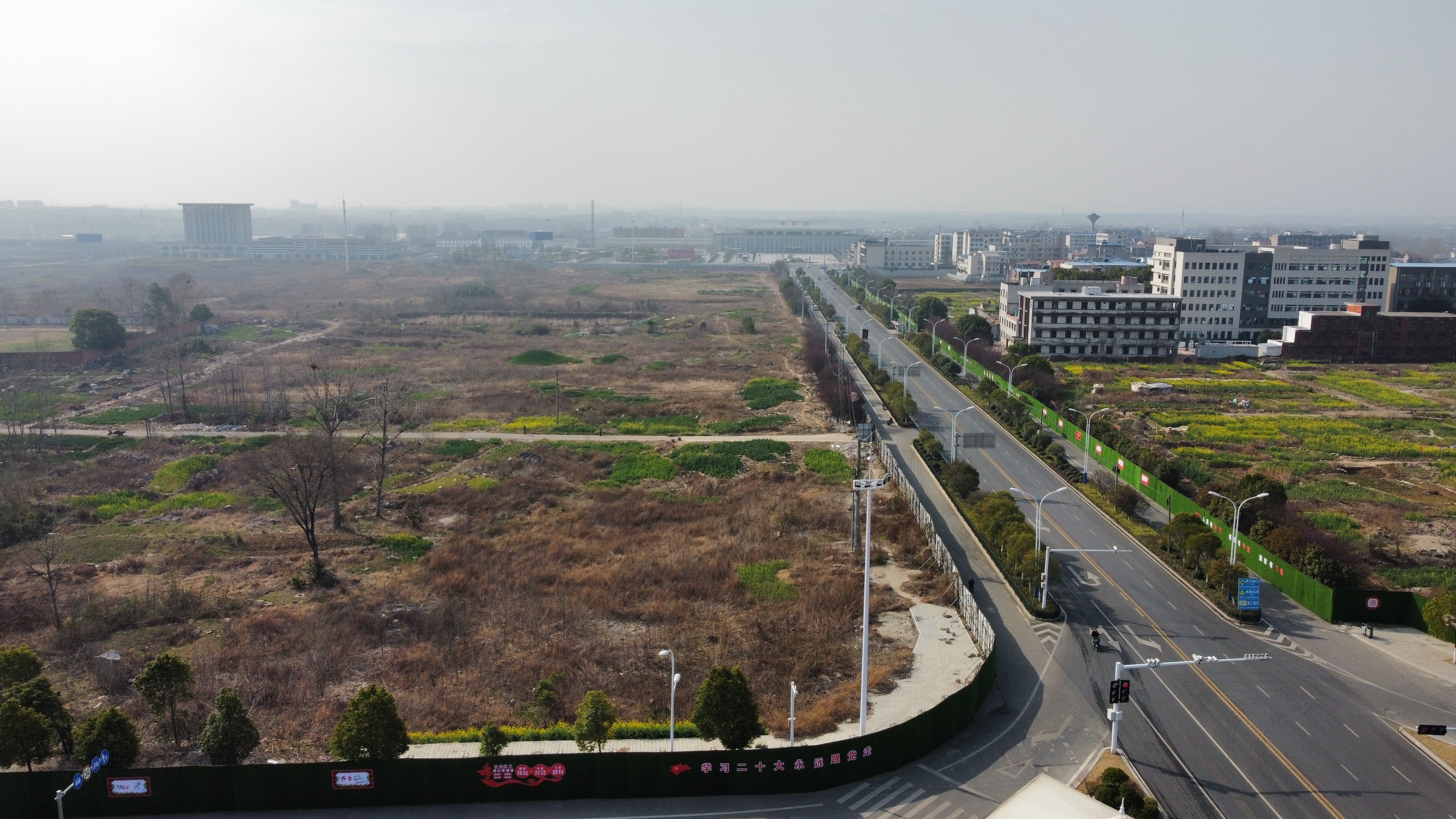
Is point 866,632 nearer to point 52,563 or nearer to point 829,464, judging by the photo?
point 829,464

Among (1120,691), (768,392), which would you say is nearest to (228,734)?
(1120,691)

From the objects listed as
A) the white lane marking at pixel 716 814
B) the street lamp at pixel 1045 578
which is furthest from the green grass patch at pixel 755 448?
the white lane marking at pixel 716 814

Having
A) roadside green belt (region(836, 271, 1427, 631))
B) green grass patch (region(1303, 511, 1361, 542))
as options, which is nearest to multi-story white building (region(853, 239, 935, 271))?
roadside green belt (region(836, 271, 1427, 631))

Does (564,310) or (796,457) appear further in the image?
(564,310)

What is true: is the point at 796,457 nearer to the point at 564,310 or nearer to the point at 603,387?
the point at 603,387

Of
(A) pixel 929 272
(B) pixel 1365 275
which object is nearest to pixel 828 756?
(B) pixel 1365 275

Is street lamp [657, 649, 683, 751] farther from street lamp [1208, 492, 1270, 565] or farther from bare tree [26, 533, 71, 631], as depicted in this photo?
street lamp [1208, 492, 1270, 565]
